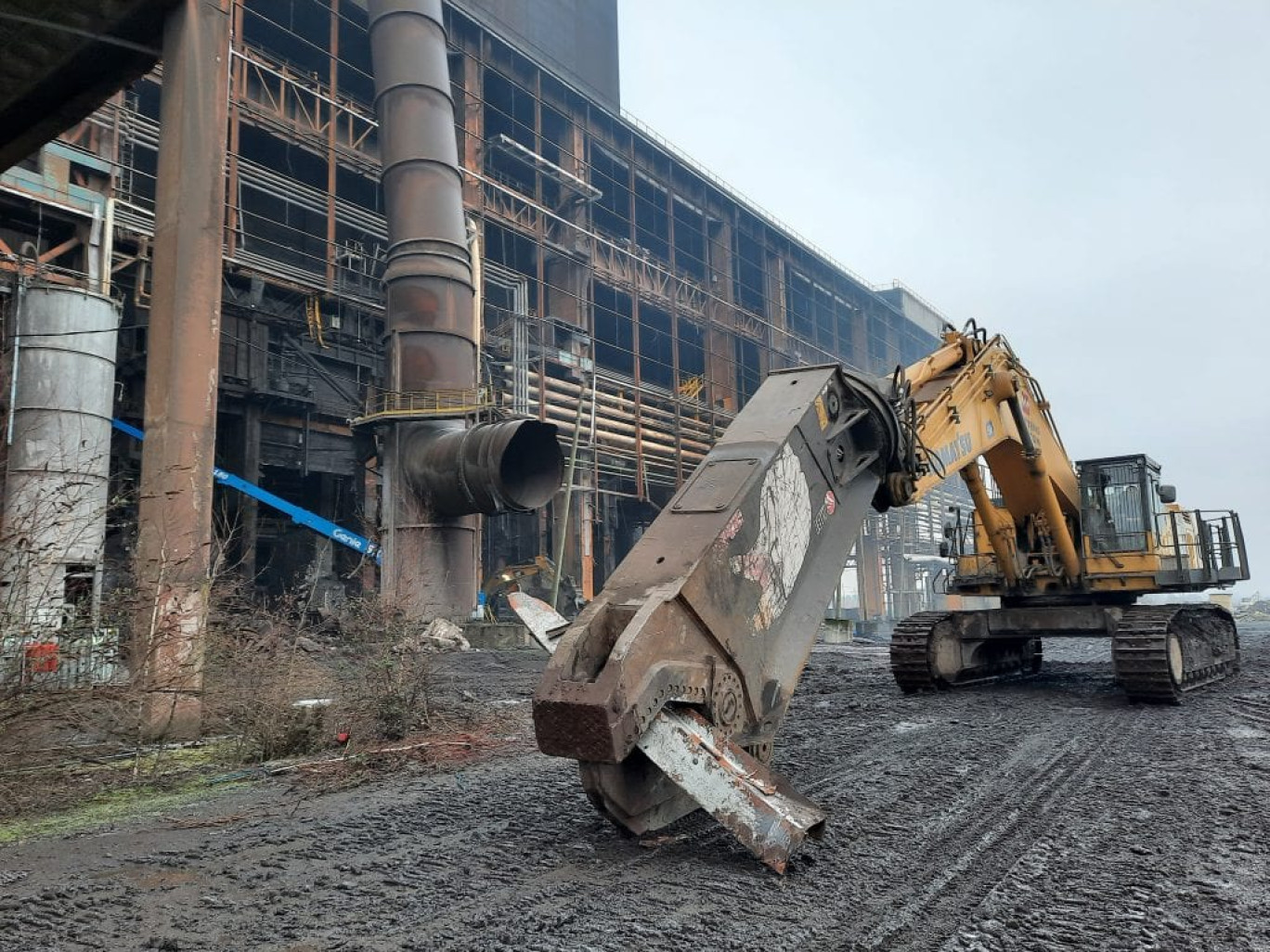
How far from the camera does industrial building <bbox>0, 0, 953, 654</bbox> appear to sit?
16141 millimetres

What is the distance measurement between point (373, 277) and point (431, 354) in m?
6.48

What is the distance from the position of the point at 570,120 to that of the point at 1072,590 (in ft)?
83.1

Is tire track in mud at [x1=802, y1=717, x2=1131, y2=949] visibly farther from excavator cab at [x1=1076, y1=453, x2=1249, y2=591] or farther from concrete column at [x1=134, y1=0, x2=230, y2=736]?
concrete column at [x1=134, y1=0, x2=230, y2=736]

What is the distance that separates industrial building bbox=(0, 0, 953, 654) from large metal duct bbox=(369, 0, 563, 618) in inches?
35.5

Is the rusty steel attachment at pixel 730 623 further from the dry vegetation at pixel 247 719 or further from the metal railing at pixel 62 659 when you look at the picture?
the metal railing at pixel 62 659

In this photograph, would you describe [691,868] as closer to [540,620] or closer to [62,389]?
[540,620]

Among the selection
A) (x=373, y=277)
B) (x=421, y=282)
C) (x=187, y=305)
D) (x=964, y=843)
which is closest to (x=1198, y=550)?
(x=964, y=843)

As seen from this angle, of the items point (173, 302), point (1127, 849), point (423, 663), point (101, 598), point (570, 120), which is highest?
point (570, 120)

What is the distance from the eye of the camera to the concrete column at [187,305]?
7.71 meters

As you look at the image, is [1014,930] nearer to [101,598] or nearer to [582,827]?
[582,827]

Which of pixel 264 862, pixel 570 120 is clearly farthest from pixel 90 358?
pixel 570 120

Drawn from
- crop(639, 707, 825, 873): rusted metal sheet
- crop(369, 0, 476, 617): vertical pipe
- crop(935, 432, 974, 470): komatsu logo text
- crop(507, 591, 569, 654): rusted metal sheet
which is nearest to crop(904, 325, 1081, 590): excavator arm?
crop(935, 432, 974, 470): komatsu logo text

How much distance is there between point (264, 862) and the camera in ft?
12.8

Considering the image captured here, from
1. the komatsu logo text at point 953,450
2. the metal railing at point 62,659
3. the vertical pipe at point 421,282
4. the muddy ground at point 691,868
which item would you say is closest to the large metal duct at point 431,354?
the vertical pipe at point 421,282
